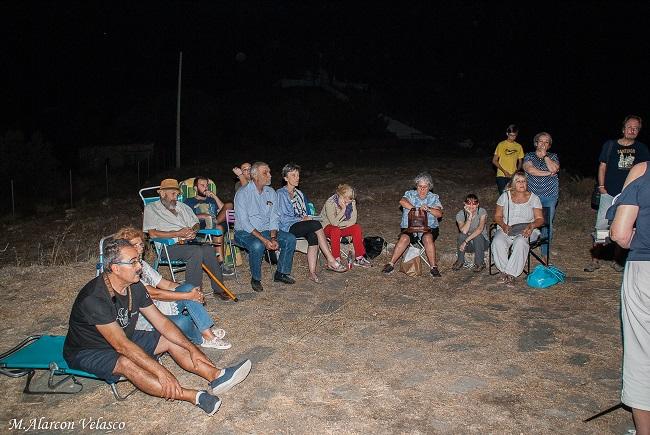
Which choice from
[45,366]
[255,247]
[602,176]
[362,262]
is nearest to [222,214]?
[255,247]

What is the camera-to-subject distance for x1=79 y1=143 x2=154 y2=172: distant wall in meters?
26.8

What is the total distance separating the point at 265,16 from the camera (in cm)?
4894

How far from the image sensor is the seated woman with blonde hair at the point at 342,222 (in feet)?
23.7

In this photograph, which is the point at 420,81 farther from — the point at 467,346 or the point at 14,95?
the point at 467,346

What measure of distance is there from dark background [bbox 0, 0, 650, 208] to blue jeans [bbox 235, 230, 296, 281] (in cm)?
1979

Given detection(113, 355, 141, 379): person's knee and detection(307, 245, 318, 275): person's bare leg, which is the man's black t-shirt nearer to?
detection(113, 355, 141, 379): person's knee

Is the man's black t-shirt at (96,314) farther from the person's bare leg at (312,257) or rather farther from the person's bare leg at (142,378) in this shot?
the person's bare leg at (312,257)

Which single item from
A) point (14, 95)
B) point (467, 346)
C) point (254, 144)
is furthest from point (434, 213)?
point (14, 95)

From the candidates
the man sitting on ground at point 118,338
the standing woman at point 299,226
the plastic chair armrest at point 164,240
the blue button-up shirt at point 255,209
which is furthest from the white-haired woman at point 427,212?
the man sitting on ground at point 118,338

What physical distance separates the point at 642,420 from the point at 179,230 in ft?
15.1

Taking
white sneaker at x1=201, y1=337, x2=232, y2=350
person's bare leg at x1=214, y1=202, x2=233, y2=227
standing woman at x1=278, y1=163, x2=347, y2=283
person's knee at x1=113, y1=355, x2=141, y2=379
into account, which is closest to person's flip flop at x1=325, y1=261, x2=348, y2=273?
standing woman at x1=278, y1=163, x2=347, y2=283

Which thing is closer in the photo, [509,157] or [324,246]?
[324,246]

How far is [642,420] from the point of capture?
3.29 m

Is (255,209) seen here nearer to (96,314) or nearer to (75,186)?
(96,314)
